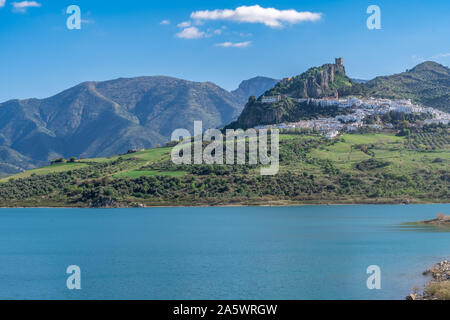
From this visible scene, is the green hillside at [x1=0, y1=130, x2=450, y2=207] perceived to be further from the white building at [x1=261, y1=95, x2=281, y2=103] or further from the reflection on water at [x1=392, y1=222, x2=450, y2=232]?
the white building at [x1=261, y1=95, x2=281, y2=103]

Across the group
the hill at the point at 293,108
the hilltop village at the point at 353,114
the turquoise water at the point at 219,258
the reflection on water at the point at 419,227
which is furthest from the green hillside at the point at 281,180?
the reflection on water at the point at 419,227

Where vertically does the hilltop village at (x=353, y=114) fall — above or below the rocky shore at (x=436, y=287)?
above

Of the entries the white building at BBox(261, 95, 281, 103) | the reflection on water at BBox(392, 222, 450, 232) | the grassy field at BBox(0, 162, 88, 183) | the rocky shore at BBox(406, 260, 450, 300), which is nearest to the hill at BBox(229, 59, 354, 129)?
the white building at BBox(261, 95, 281, 103)

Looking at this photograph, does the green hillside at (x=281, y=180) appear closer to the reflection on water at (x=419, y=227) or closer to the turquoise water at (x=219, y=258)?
the turquoise water at (x=219, y=258)

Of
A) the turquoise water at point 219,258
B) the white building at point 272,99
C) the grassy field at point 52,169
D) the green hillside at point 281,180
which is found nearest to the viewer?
the turquoise water at point 219,258

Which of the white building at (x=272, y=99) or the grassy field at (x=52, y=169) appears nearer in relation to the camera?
the grassy field at (x=52, y=169)

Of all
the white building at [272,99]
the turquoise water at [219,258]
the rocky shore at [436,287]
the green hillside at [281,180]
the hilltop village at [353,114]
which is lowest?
the turquoise water at [219,258]
